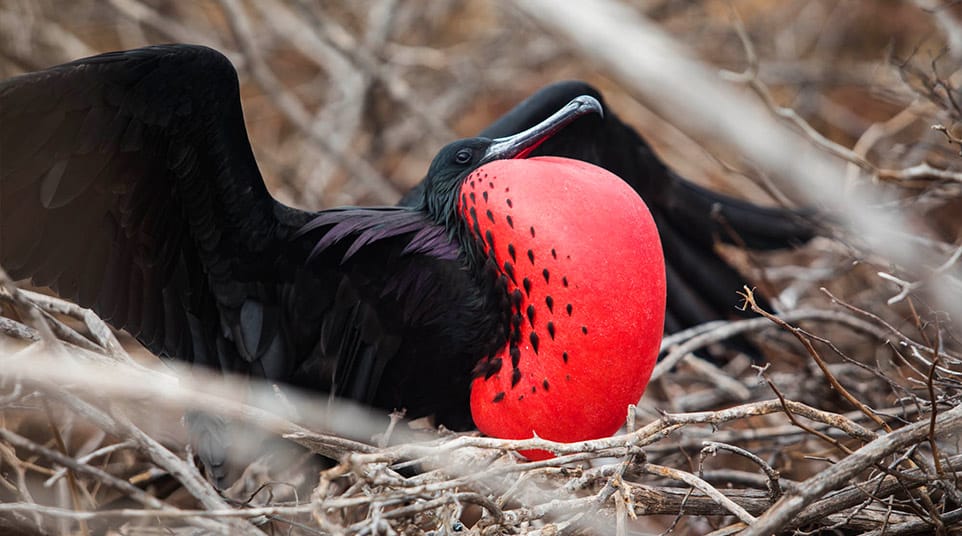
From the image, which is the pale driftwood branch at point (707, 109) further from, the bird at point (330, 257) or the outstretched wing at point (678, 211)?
the bird at point (330, 257)

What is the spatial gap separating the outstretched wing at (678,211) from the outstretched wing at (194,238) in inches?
21.9

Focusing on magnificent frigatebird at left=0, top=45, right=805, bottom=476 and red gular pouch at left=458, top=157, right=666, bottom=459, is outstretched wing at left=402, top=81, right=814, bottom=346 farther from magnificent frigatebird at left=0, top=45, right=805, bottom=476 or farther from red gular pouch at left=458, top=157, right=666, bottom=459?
red gular pouch at left=458, top=157, right=666, bottom=459

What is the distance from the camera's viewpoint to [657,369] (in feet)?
6.47

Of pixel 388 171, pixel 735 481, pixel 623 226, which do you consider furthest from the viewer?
A: pixel 388 171

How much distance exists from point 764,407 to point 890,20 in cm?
300

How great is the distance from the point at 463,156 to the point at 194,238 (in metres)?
0.50

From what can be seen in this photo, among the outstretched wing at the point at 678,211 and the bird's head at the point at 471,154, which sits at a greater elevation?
the bird's head at the point at 471,154

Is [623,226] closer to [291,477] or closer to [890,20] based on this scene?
[291,477]

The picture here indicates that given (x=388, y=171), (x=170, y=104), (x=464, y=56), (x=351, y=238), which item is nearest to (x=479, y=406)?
(x=351, y=238)

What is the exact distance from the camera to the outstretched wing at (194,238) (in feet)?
5.30

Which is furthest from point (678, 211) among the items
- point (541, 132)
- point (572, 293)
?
point (572, 293)

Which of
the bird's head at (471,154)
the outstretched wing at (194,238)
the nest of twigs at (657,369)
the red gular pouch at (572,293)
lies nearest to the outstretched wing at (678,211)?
the nest of twigs at (657,369)

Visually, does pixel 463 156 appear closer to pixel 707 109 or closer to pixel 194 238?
pixel 194 238

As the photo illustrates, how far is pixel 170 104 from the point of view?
1.63m
